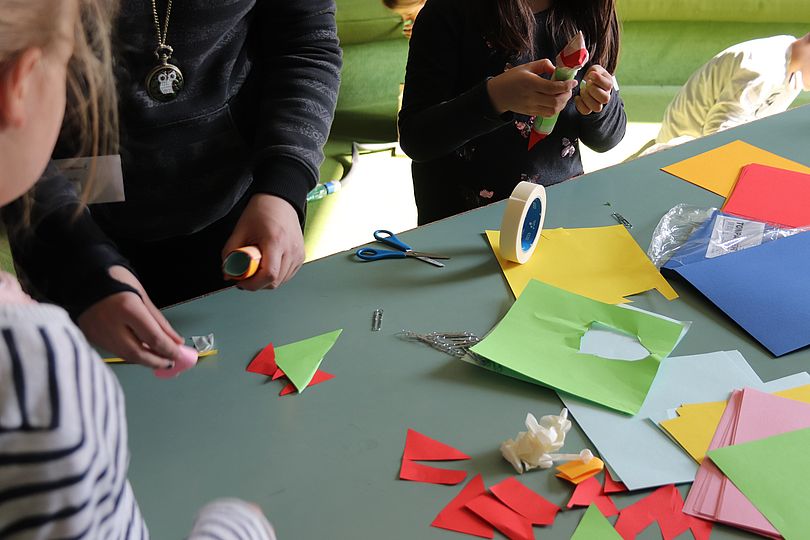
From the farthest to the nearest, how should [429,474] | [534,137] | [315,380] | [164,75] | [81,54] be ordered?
1. [534,137]
2. [164,75]
3. [315,380]
4. [429,474]
5. [81,54]

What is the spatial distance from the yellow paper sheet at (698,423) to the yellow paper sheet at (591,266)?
0.18 m

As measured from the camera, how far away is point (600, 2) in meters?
1.26

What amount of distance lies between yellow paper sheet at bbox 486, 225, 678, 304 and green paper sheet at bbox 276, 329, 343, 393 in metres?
0.23

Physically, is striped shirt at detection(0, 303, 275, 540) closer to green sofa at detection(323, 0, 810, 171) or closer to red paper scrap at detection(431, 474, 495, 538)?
red paper scrap at detection(431, 474, 495, 538)

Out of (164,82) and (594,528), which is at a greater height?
(164,82)

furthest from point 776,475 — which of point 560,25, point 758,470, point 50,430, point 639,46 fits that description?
point 639,46

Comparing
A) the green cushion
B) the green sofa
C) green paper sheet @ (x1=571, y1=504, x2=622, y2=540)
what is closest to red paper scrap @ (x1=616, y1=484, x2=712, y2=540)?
green paper sheet @ (x1=571, y1=504, x2=622, y2=540)

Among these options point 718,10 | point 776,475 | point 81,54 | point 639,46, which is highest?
point 81,54

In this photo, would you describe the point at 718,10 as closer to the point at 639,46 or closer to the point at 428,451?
the point at 639,46

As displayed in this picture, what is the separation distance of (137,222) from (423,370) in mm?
436

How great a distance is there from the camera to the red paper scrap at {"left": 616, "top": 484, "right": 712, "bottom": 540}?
61 cm

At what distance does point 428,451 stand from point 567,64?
591 millimetres

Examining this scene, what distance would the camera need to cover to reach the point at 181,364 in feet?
2.36

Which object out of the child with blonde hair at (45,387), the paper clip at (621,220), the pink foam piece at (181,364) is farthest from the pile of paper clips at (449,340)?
the child with blonde hair at (45,387)
